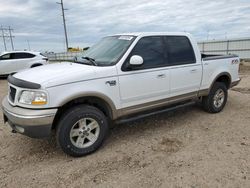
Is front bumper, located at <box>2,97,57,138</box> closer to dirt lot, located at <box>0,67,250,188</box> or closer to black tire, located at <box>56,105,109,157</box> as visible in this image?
black tire, located at <box>56,105,109,157</box>

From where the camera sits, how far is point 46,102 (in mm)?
3053

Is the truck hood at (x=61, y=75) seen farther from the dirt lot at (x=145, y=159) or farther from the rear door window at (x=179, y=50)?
the rear door window at (x=179, y=50)

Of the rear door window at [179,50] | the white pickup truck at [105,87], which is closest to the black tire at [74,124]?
the white pickup truck at [105,87]

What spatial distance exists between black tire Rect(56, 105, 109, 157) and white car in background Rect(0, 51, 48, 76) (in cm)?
1155

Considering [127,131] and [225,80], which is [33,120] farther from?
[225,80]

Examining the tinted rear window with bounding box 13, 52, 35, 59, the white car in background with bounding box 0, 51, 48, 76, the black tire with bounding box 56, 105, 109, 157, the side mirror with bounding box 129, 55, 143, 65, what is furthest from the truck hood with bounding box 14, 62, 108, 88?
the tinted rear window with bounding box 13, 52, 35, 59

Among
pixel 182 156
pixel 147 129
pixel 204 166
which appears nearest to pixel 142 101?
pixel 147 129

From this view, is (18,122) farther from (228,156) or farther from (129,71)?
(228,156)

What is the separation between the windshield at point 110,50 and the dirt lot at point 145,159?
4.93 ft

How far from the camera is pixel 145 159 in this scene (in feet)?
11.3

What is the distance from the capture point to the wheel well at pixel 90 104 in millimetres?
3346

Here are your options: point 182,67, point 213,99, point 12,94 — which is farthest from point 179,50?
point 12,94

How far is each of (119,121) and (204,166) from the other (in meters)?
1.54

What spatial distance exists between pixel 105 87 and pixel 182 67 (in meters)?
1.84
